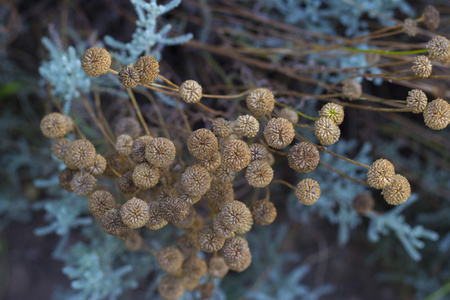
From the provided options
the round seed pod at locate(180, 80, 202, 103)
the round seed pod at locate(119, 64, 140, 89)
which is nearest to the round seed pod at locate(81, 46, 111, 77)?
the round seed pod at locate(119, 64, 140, 89)

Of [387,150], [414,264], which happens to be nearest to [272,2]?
[387,150]

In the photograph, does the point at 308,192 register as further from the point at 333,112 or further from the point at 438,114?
the point at 438,114

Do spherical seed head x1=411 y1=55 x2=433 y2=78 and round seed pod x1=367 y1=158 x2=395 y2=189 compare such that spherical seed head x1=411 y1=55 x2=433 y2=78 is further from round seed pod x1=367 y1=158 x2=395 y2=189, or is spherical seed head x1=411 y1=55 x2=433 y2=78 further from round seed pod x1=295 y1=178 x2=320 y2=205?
round seed pod x1=295 y1=178 x2=320 y2=205

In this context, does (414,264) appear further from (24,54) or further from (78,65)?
(24,54)

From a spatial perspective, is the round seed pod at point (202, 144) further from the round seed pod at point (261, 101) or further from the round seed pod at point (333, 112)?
the round seed pod at point (333, 112)

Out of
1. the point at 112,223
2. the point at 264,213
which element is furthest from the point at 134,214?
the point at 264,213

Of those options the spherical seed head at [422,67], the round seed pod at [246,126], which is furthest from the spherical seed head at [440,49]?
the round seed pod at [246,126]
